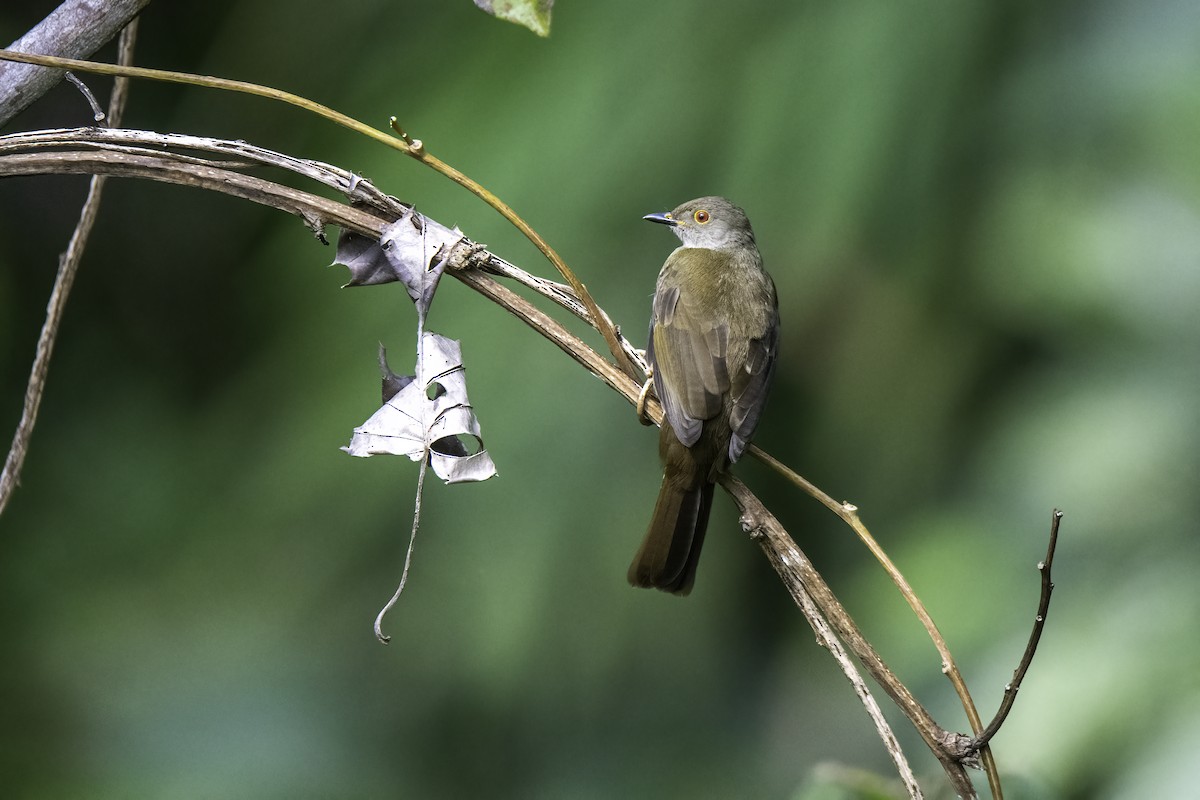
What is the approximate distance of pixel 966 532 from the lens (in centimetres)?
319

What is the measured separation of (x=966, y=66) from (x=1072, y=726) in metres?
1.66

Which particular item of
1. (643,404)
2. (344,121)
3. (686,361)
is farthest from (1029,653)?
(686,361)

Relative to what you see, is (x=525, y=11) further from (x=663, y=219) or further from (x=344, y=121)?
(x=663, y=219)

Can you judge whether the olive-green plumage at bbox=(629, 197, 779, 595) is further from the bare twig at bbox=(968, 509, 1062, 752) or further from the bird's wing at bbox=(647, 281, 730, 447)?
the bare twig at bbox=(968, 509, 1062, 752)

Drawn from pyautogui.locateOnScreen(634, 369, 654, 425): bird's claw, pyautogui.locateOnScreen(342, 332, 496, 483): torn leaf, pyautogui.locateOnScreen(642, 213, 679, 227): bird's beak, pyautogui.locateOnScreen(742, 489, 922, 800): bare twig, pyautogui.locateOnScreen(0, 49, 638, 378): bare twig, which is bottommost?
pyautogui.locateOnScreen(742, 489, 922, 800): bare twig

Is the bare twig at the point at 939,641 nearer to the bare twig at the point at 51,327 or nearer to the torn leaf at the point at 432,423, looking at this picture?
the torn leaf at the point at 432,423

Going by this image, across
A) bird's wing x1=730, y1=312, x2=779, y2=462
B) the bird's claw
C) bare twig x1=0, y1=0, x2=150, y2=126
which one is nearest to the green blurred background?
bird's wing x1=730, y1=312, x2=779, y2=462

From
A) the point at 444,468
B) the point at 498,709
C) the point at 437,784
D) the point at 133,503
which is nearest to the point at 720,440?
the point at 444,468

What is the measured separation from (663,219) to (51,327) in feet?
5.43

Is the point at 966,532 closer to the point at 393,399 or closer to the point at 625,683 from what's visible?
the point at 625,683

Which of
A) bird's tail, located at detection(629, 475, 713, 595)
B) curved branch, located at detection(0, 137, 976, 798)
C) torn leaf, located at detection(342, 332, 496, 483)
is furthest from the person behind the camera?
bird's tail, located at detection(629, 475, 713, 595)

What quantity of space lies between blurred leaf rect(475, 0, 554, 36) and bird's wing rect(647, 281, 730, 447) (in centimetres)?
110

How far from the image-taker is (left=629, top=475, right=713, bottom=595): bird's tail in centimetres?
238

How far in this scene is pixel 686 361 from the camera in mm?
2562
